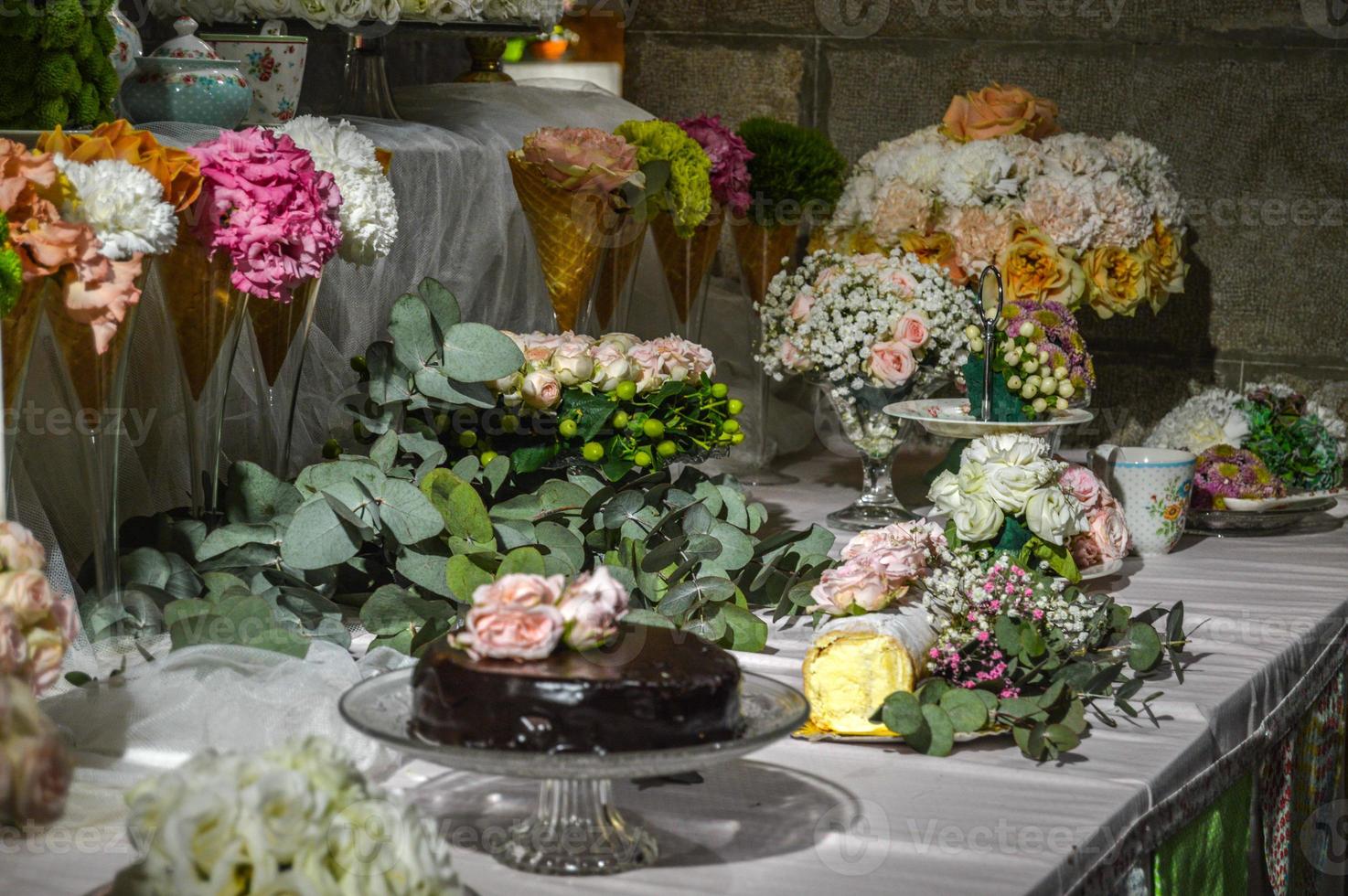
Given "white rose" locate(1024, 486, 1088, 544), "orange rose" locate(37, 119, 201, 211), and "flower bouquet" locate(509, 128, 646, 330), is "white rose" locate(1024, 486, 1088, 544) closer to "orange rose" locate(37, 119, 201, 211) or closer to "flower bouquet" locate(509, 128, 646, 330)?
"flower bouquet" locate(509, 128, 646, 330)

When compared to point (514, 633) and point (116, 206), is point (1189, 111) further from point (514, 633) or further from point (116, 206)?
point (514, 633)

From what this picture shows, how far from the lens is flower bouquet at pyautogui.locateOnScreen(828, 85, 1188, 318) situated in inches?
77.1

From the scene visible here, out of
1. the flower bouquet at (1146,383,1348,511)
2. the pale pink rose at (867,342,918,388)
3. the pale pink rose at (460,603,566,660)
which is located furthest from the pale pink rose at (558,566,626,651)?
the flower bouquet at (1146,383,1348,511)

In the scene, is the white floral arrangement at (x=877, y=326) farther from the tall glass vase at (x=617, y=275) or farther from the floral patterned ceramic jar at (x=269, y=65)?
the floral patterned ceramic jar at (x=269, y=65)

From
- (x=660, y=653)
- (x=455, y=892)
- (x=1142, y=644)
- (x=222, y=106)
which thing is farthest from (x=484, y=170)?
(x=455, y=892)

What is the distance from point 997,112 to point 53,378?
52.9 inches

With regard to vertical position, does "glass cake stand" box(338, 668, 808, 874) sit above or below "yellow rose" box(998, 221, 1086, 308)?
below

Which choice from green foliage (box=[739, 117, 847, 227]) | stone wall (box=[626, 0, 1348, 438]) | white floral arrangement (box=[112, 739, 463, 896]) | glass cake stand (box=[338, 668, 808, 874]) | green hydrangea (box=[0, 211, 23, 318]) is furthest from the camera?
stone wall (box=[626, 0, 1348, 438])

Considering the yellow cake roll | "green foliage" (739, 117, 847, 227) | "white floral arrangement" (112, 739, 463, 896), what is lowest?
the yellow cake roll

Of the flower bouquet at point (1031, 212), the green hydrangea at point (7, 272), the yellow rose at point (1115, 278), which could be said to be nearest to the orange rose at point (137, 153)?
the green hydrangea at point (7, 272)

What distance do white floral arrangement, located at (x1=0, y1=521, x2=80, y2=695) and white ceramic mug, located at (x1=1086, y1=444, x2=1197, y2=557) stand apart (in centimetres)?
115

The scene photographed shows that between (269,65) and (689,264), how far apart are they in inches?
24.1

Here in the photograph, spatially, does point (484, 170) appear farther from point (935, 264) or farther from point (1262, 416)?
point (1262, 416)

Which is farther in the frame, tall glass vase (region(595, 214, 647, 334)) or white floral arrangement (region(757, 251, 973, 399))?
tall glass vase (region(595, 214, 647, 334))
